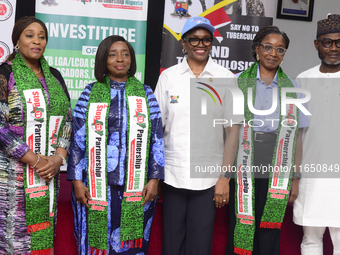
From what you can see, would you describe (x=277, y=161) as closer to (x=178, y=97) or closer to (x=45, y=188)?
(x=178, y=97)

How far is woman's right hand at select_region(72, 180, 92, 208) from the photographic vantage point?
186cm

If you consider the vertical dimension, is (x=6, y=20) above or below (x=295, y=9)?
below

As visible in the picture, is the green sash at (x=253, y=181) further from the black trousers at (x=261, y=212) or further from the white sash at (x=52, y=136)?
the white sash at (x=52, y=136)

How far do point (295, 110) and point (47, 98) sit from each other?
1.44 m

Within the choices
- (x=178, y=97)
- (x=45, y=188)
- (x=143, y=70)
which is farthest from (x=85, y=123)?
(x=143, y=70)

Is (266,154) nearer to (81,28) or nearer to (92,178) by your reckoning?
(92,178)

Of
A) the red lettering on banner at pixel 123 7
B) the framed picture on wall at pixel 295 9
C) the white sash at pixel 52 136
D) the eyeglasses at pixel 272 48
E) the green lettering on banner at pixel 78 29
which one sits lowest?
the white sash at pixel 52 136

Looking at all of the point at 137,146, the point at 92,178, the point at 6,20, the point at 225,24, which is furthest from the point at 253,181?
the point at 6,20

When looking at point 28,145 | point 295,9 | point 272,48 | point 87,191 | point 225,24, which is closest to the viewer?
point 28,145

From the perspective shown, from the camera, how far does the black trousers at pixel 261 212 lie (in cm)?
205

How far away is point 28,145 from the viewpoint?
5.87ft

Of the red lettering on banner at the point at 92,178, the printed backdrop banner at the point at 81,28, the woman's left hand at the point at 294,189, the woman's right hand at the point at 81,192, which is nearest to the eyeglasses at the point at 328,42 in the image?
the woman's left hand at the point at 294,189

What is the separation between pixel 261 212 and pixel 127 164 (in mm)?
865

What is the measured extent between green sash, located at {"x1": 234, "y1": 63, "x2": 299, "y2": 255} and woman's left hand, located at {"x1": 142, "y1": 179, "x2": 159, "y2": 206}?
521 mm
